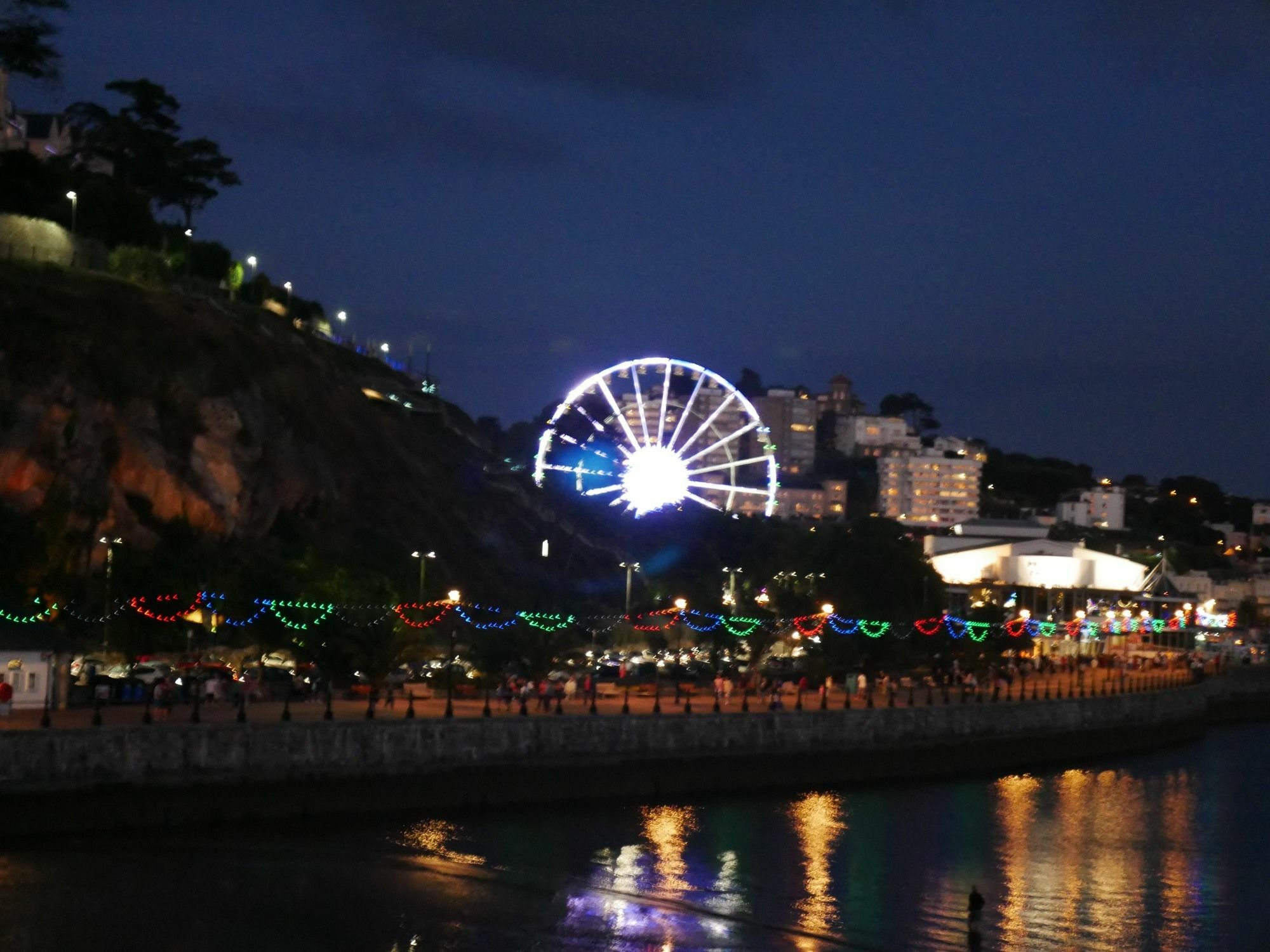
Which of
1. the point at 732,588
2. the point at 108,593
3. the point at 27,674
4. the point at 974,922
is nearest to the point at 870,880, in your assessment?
the point at 974,922

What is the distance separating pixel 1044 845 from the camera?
4325 centimetres

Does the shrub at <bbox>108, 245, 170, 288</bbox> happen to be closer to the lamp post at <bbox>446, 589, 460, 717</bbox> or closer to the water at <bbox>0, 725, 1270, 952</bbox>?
the lamp post at <bbox>446, 589, 460, 717</bbox>

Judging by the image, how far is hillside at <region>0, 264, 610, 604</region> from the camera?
56094 millimetres

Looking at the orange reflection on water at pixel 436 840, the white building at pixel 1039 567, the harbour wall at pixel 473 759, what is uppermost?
the white building at pixel 1039 567

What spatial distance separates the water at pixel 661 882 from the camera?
2889 cm

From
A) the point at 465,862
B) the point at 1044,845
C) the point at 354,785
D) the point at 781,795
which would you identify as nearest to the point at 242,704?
the point at 354,785

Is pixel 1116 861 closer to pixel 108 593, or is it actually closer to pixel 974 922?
pixel 974 922

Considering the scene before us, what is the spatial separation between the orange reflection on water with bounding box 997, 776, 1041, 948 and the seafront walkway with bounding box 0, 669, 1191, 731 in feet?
14.1

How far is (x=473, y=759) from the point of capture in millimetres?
41062

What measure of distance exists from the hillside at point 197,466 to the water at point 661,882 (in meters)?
19.0

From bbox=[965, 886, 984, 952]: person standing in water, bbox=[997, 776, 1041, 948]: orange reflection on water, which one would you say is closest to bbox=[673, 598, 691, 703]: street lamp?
bbox=[997, 776, 1041, 948]: orange reflection on water

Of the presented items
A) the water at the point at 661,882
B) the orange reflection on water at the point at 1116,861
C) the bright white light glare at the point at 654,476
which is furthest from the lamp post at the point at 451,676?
the bright white light glare at the point at 654,476

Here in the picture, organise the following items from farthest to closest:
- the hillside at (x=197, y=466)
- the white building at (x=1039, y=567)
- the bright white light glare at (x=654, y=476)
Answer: the white building at (x=1039, y=567) < the bright white light glare at (x=654, y=476) < the hillside at (x=197, y=466)

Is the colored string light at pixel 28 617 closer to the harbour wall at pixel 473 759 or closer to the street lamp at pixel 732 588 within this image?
the harbour wall at pixel 473 759
